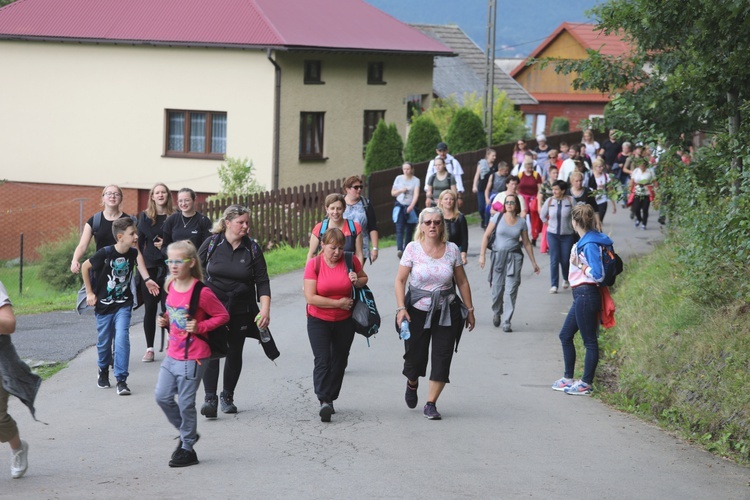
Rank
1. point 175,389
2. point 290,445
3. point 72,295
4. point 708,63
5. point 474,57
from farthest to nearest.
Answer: point 474,57
point 72,295
point 708,63
point 290,445
point 175,389

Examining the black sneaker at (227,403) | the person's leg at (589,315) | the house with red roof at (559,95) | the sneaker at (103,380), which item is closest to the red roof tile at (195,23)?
the sneaker at (103,380)

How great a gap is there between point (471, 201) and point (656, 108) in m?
16.4

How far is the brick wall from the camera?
100ft

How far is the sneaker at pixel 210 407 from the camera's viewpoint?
28.9ft

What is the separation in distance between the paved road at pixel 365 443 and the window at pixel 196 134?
60.5 feet

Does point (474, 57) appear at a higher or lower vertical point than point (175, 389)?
higher

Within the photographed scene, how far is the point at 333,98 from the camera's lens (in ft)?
Result: 103

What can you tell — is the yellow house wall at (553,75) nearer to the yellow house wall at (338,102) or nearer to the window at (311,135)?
the yellow house wall at (338,102)

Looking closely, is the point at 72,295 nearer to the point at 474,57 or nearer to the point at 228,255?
the point at 228,255

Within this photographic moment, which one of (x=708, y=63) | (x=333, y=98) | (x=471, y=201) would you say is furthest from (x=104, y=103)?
(x=708, y=63)

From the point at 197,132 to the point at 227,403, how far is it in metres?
21.9

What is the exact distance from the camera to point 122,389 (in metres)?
9.73

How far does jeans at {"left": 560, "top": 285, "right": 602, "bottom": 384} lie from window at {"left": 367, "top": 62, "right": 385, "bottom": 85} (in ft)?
77.3

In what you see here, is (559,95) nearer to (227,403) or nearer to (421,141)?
(421,141)
